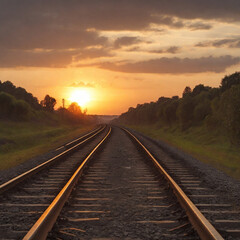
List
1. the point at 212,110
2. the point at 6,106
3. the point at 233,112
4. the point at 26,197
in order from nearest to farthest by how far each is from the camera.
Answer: the point at 26,197, the point at 233,112, the point at 212,110, the point at 6,106

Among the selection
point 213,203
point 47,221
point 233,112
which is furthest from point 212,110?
point 47,221

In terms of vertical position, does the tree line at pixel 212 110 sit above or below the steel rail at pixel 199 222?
above

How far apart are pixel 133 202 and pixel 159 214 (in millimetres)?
1003

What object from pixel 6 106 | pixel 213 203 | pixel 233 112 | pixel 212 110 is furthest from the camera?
pixel 6 106

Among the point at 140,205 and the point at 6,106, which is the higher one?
the point at 6,106

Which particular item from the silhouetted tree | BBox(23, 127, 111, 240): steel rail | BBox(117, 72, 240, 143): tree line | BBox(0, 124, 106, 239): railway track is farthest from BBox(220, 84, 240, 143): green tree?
the silhouetted tree

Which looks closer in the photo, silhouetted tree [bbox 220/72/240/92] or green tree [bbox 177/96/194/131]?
silhouetted tree [bbox 220/72/240/92]

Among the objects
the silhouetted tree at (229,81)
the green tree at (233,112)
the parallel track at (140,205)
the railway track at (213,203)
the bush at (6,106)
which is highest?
the silhouetted tree at (229,81)

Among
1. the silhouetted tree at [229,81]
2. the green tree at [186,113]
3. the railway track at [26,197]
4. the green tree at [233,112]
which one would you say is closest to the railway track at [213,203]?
the railway track at [26,197]

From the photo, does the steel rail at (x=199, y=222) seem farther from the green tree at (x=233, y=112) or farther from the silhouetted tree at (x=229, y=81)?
the silhouetted tree at (x=229, y=81)

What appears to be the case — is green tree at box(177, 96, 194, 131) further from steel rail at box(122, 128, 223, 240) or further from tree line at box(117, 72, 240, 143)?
steel rail at box(122, 128, 223, 240)

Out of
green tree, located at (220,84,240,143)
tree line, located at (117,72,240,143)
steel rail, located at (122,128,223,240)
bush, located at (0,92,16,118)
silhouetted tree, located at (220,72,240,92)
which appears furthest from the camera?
bush, located at (0,92,16,118)

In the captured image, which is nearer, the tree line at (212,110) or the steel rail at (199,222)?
the steel rail at (199,222)

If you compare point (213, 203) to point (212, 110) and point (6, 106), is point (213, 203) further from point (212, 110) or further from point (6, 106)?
point (6, 106)
